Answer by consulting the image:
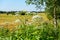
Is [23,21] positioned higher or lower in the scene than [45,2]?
higher

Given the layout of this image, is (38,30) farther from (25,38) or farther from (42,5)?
(42,5)

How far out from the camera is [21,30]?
19.0 feet

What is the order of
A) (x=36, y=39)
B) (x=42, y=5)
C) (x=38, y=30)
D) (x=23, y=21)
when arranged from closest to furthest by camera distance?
(x=36, y=39), (x=38, y=30), (x=23, y=21), (x=42, y=5)

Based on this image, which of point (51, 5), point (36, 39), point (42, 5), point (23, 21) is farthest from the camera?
point (51, 5)

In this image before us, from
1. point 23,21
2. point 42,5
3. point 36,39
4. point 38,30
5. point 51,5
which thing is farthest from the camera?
point 51,5

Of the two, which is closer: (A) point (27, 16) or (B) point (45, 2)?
(A) point (27, 16)

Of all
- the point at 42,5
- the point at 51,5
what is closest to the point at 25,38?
the point at 42,5

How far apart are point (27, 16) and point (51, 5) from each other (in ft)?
40.3

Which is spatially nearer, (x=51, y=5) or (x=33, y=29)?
(x=33, y=29)

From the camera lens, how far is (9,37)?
5629 mm

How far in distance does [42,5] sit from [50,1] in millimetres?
959

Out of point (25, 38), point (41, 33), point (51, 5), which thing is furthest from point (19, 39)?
point (51, 5)

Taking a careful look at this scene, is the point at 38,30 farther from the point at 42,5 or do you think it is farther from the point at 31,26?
the point at 42,5

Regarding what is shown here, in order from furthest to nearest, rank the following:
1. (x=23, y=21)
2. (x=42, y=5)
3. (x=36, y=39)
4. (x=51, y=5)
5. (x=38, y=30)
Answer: (x=51, y=5) < (x=42, y=5) < (x=23, y=21) < (x=38, y=30) < (x=36, y=39)
